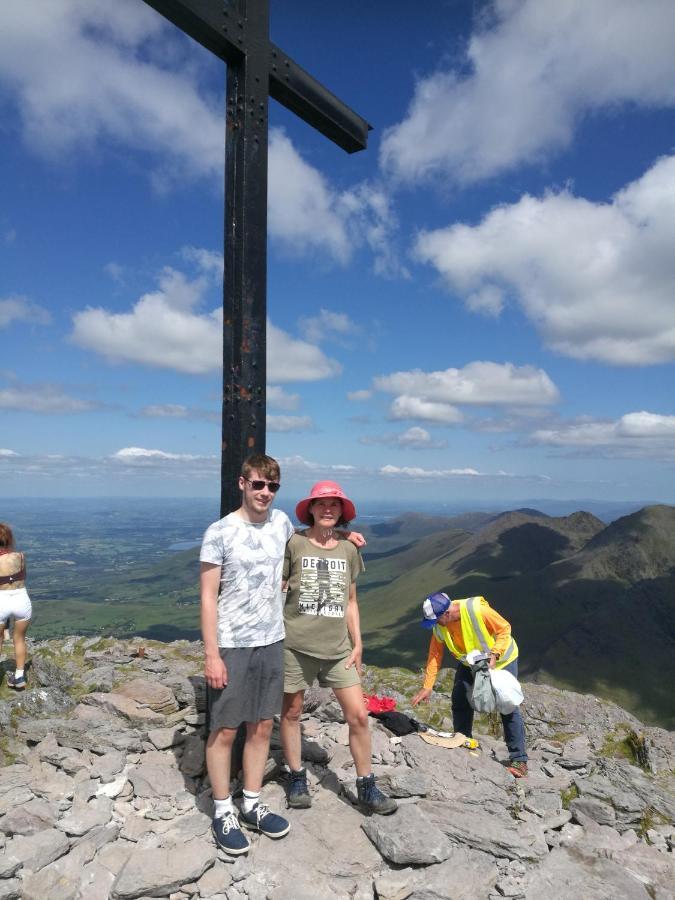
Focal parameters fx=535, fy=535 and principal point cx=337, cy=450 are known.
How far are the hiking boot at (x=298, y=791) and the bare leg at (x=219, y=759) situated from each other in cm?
85

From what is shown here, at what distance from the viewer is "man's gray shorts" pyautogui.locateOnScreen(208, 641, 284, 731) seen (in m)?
5.24

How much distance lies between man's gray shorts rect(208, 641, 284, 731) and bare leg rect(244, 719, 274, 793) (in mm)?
122

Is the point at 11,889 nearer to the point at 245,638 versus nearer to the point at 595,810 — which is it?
the point at 245,638

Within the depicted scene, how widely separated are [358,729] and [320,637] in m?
1.07

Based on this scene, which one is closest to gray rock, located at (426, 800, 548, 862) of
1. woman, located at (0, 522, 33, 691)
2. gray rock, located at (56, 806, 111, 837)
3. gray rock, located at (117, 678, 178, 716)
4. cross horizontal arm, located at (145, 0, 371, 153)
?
gray rock, located at (56, 806, 111, 837)

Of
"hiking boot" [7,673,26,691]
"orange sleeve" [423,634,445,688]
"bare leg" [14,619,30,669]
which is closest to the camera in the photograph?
"orange sleeve" [423,634,445,688]

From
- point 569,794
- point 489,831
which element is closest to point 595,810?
point 569,794

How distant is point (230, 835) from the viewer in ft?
16.3

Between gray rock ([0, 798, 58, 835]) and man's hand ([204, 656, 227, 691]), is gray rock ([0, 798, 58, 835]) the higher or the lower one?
the lower one

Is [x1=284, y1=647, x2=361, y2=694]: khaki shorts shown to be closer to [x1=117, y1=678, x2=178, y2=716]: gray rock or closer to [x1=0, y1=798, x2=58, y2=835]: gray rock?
[x1=0, y1=798, x2=58, y2=835]: gray rock

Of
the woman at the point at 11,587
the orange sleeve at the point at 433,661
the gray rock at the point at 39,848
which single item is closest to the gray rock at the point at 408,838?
the orange sleeve at the point at 433,661

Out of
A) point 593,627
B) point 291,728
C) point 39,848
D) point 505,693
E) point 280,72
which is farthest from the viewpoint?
point 593,627

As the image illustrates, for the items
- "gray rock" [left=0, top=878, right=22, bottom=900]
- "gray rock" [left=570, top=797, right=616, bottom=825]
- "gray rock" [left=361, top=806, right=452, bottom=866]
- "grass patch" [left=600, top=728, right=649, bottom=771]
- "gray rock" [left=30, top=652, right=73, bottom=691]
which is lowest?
"grass patch" [left=600, top=728, right=649, bottom=771]

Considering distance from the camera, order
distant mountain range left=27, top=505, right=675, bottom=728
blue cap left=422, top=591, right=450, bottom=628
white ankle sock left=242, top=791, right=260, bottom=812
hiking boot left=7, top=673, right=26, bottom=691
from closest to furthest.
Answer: white ankle sock left=242, top=791, right=260, bottom=812 < blue cap left=422, top=591, right=450, bottom=628 < hiking boot left=7, top=673, right=26, bottom=691 < distant mountain range left=27, top=505, right=675, bottom=728
